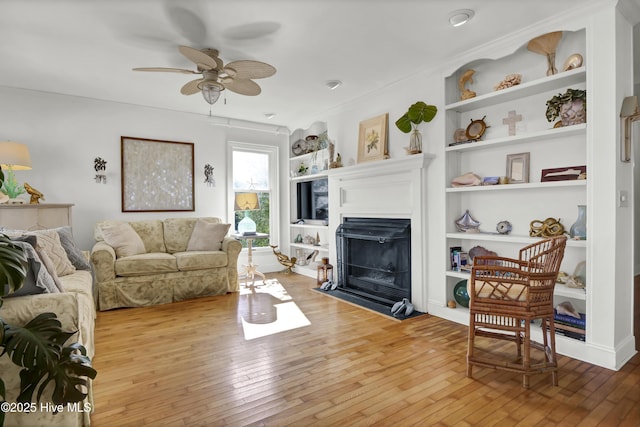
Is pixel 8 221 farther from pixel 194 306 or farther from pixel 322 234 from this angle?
pixel 322 234

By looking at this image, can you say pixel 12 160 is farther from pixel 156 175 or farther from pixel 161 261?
pixel 161 261

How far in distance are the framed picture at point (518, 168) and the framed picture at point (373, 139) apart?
1337 mm

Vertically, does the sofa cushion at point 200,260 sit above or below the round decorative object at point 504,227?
below

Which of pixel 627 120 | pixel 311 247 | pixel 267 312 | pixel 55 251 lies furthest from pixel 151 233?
pixel 627 120

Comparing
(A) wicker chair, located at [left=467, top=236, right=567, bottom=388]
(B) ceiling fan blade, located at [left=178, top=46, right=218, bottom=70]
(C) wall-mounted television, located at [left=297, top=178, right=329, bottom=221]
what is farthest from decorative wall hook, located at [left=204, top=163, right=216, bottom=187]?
(A) wicker chair, located at [left=467, top=236, right=567, bottom=388]

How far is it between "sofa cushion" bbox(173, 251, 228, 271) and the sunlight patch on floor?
1.69 ft

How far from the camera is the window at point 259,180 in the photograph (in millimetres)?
5652

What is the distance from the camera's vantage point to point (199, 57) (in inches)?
99.8

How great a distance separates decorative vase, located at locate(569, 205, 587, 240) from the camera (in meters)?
2.56

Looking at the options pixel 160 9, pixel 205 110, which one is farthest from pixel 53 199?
pixel 160 9

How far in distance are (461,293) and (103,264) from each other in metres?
3.71

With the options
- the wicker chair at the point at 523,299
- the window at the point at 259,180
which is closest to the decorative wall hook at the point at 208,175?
the window at the point at 259,180

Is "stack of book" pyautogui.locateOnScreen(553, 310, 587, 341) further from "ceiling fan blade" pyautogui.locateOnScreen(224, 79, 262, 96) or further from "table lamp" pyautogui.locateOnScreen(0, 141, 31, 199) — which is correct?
"table lamp" pyautogui.locateOnScreen(0, 141, 31, 199)

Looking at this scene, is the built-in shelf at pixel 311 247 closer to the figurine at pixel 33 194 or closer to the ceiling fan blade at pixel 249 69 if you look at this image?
the ceiling fan blade at pixel 249 69
